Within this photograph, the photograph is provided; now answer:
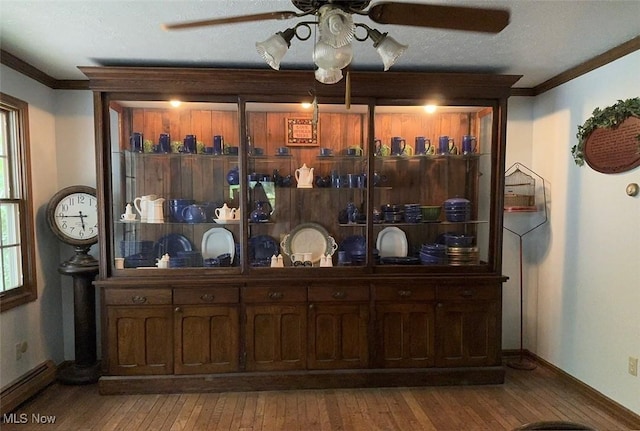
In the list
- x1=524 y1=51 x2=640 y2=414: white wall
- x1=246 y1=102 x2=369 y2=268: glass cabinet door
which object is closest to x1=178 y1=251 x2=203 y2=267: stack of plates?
x1=246 y1=102 x2=369 y2=268: glass cabinet door

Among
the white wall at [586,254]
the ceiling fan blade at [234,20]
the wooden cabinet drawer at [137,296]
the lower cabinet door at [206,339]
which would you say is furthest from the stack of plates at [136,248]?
the white wall at [586,254]

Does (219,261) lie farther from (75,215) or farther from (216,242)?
(75,215)

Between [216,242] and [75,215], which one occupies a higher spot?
[75,215]

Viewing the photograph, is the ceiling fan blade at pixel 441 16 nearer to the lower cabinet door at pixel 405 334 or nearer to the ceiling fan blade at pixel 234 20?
the ceiling fan blade at pixel 234 20

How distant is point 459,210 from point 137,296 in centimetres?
267

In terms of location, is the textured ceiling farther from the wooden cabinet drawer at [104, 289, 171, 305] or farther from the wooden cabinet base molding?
the wooden cabinet base molding

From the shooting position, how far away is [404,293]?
3102 mm

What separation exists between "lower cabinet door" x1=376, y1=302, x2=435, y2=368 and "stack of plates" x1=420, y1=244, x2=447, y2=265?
1.13 feet

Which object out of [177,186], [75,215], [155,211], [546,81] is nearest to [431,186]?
[546,81]

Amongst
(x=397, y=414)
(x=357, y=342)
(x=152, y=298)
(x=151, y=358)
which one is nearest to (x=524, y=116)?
(x=357, y=342)

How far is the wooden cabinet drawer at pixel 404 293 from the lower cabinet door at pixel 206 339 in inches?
45.2

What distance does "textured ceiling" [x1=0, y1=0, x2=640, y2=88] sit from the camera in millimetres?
2098

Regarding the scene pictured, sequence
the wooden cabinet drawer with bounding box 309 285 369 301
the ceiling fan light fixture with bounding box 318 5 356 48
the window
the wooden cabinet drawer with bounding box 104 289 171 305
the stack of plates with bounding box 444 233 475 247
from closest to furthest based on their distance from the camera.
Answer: the ceiling fan light fixture with bounding box 318 5 356 48 < the window < the wooden cabinet drawer with bounding box 104 289 171 305 < the wooden cabinet drawer with bounding box 309 285 369 301 < the stack of plates with bounding box 444 233 475 247

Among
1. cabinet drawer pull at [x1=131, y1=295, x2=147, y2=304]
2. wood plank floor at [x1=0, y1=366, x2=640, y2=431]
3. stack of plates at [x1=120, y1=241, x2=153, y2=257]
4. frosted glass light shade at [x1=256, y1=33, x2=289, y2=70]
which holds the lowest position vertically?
wood plank floor at [x1=0, y1=366, x2=640, y2=431]
